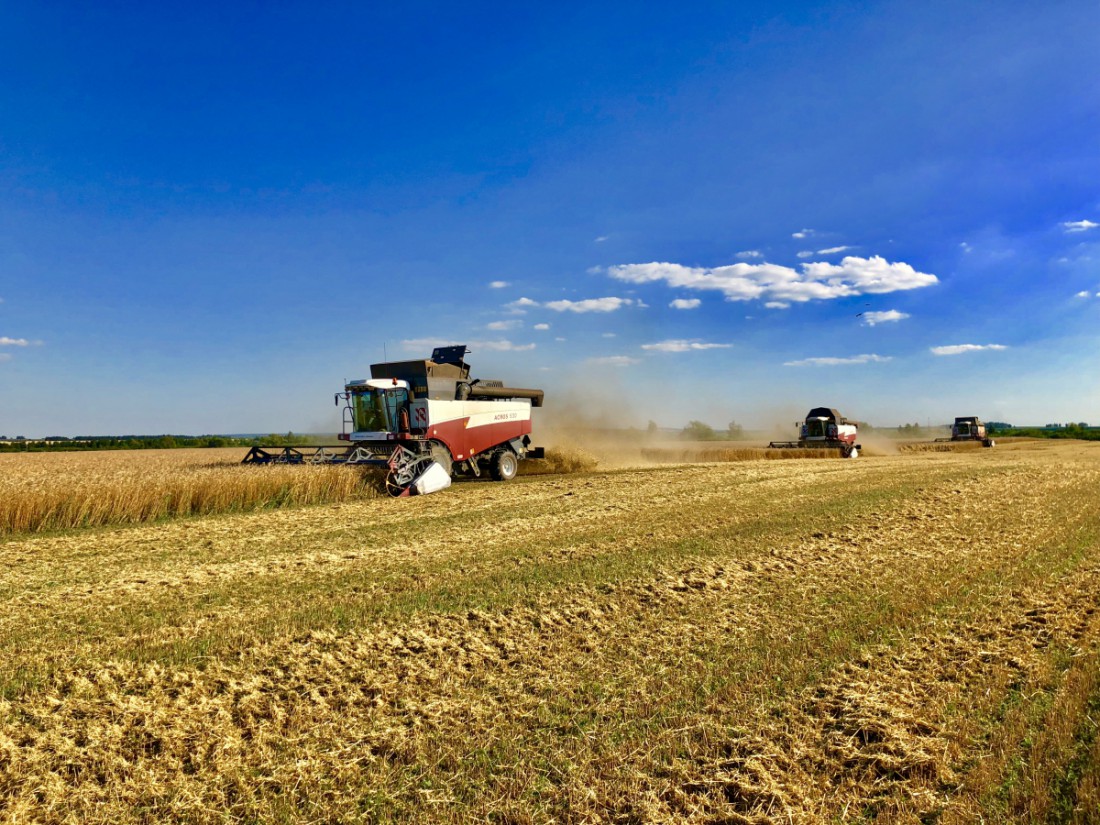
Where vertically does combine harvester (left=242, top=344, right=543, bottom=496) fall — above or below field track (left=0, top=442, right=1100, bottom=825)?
above

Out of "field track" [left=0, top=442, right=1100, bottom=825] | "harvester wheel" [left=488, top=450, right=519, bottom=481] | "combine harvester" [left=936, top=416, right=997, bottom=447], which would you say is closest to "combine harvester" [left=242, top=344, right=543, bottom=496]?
"harvester wheel" [left=488, top=450, right=519, bottom=481]

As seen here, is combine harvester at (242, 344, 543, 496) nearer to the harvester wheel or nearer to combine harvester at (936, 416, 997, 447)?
the harvester wheel

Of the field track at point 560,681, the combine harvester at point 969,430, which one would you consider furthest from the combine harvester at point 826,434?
the field track at point 560,681

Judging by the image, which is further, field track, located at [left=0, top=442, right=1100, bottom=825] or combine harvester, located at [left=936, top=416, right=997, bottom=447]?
combine harvester, located at [left=936, top=416, right=997, bottom=447]

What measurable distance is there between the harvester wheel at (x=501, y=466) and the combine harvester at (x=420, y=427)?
3 centimetres

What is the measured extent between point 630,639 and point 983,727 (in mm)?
2357

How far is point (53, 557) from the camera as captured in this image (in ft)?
28.1

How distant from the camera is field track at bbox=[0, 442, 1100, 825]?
10.2ft

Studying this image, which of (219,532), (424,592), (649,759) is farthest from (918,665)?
(219,532)

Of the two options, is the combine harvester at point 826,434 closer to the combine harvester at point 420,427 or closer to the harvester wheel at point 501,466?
the harvester wheel at point 501,466

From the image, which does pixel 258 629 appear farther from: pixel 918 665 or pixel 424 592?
pixel 918 665

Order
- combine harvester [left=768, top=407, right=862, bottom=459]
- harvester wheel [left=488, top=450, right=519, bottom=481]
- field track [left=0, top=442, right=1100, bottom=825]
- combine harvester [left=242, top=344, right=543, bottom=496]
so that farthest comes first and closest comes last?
combine harvester [left=768, top=407, right=862, bottom=459] < harvester wheel [left=488, top=450, right=519, bottom=481] < combine harvester [left=242, top=344, right=543, bottom=496] < field track [left=0, top=442, right=1100, bottom=825]

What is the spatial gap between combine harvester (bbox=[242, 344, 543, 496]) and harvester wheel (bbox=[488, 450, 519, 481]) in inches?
1.3

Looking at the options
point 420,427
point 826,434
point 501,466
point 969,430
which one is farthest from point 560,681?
point 969,430
